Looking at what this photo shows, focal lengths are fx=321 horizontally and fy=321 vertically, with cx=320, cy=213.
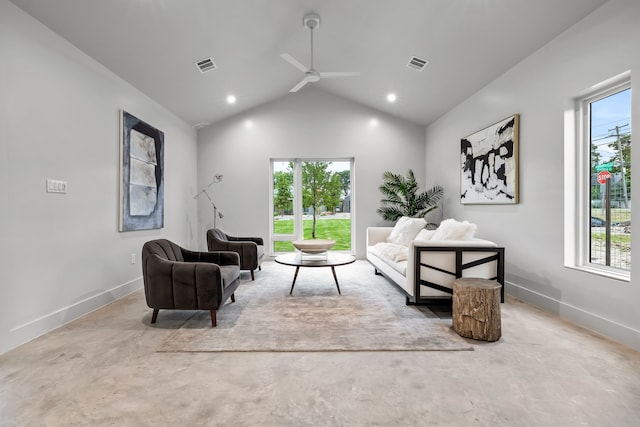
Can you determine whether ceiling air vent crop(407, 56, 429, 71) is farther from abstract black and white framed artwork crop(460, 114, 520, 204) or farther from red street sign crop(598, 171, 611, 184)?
red street sign crop(598, 171, 611, 184)

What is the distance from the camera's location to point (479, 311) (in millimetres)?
2492

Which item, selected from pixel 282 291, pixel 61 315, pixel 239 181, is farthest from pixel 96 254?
pixel 239 181

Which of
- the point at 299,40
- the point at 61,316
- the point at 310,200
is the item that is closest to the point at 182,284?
the point at 61,316

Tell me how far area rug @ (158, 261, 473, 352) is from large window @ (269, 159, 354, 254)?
2.41m

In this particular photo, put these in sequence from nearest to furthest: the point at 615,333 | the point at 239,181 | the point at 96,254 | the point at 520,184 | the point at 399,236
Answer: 1. the point at 615,333
2. the point at 96,254
3. the point at 520,184
4. the point at 399,236
5. the point at 239,181

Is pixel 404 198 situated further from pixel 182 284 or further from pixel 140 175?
pixel 182 284

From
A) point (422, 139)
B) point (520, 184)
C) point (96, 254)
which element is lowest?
point (96, 254)

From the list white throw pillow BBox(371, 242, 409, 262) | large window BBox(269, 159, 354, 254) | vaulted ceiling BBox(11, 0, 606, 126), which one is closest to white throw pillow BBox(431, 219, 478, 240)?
white throw pillow BBox(371, 242, 409, 262)

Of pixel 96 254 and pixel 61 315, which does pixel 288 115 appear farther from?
pixel 61 315

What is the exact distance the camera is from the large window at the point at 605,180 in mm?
2641

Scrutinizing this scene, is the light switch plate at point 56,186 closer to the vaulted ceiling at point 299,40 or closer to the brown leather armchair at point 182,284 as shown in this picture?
the brown leather armchair at point 182,284

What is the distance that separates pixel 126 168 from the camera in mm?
3875

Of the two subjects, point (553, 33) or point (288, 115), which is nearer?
point (553, 33)

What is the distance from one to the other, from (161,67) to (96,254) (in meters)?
2.31
